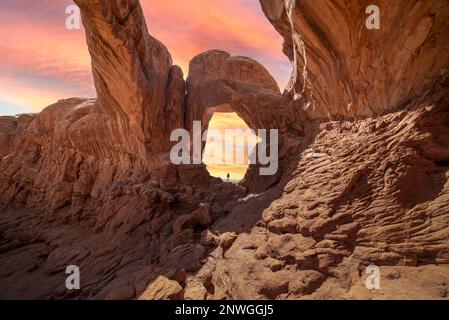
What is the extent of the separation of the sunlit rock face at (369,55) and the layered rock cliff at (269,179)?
2cm

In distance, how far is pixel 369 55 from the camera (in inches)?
185

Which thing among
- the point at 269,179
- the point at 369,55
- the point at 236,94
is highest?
the point at 236,94

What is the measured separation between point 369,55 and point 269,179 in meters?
3.75

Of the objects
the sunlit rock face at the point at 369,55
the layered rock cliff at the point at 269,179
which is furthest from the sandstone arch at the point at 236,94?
the sunlit rock face at the point at 369,55

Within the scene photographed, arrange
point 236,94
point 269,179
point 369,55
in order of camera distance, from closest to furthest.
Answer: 1. point 369,55
2. point 269,179
3. point 236,94

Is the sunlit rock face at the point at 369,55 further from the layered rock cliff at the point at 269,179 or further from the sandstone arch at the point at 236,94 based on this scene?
the sandstone arch at the point at 236,94

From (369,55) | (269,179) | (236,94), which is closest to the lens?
(369,55)

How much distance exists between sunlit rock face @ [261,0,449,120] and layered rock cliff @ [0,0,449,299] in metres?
0.02

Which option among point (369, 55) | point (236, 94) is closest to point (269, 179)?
point (236, 94)

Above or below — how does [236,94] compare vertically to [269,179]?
above

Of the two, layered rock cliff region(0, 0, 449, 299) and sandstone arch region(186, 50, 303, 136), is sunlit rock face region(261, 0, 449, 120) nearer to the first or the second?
layered rock cliff region(0, 0, 449, 299)

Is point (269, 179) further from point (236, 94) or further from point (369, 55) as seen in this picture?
point (369, 55)

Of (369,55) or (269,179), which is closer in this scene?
(369,55)

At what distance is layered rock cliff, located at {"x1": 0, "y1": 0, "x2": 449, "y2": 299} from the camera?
3.71 m
